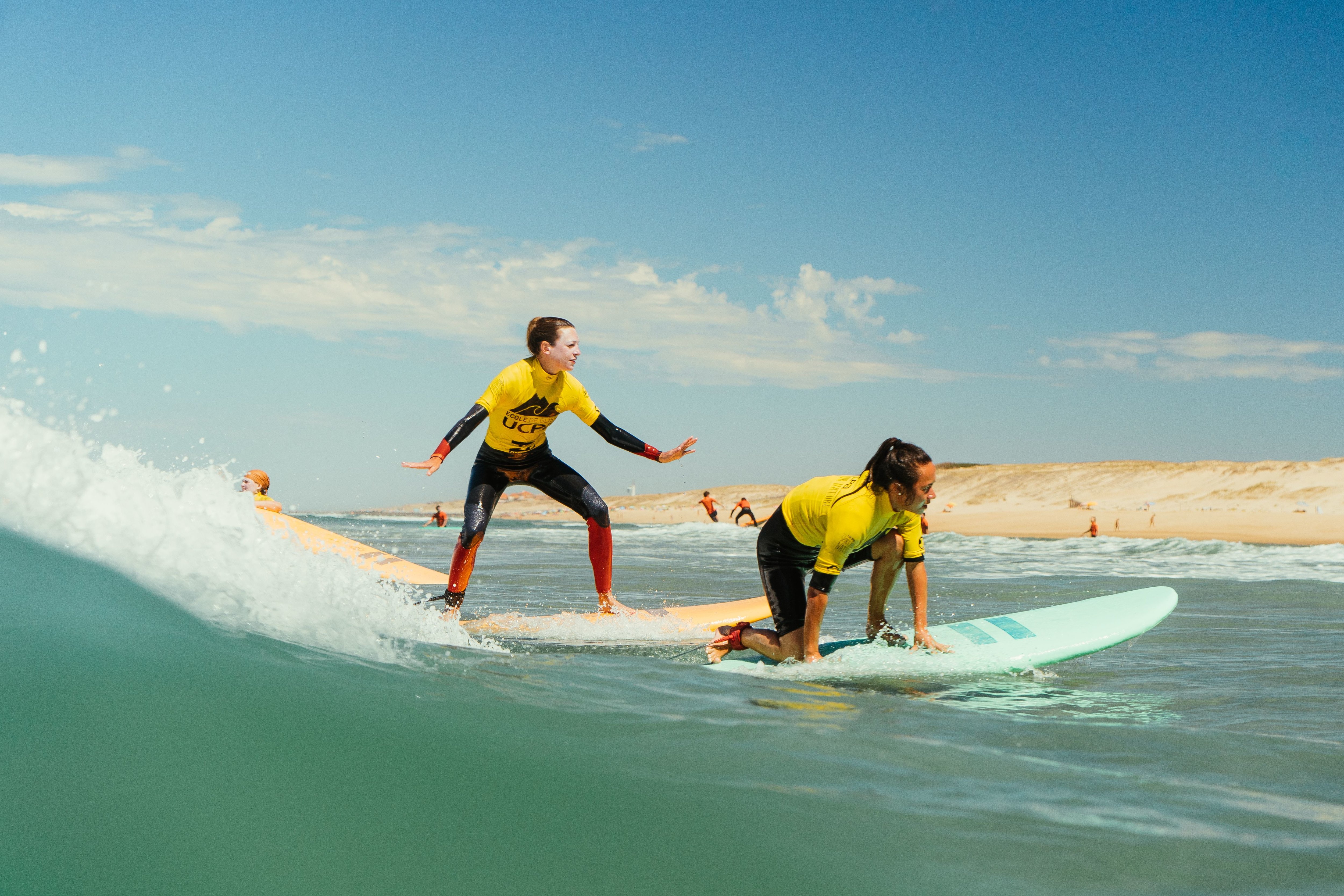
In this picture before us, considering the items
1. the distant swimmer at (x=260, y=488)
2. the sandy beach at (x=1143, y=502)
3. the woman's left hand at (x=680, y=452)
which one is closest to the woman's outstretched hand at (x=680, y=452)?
the woman's left hand at (x=680, y=452)

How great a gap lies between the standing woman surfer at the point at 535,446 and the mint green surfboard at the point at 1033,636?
1765mm

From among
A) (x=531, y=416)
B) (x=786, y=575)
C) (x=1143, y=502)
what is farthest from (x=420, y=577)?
(x=1143, y=502)

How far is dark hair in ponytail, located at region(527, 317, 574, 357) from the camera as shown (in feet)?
18.8

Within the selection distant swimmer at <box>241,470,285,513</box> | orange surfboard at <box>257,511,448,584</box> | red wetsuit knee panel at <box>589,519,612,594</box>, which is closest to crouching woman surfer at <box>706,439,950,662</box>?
red wetsuit knee panel at <box>589,519,612,594</box>

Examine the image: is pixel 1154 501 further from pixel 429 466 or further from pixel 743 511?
pixel 429 466

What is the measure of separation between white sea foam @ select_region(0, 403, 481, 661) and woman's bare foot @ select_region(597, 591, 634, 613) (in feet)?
6.44

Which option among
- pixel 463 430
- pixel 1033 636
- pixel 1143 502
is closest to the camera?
pixel 1033 636

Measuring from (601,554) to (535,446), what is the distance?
871 millimetres

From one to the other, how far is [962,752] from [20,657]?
2.70m

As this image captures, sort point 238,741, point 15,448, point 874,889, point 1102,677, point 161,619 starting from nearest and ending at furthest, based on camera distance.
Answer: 1. point 874,889
2. point 238,741
3. point 161,619
4. point 15,448
5. point 1102,677

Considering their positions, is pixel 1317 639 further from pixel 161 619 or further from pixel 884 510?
pixel 161 619

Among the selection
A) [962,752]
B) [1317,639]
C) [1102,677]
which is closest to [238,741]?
[962,752]

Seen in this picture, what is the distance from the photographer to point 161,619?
3.03 m

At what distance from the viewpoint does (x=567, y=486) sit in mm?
6164
